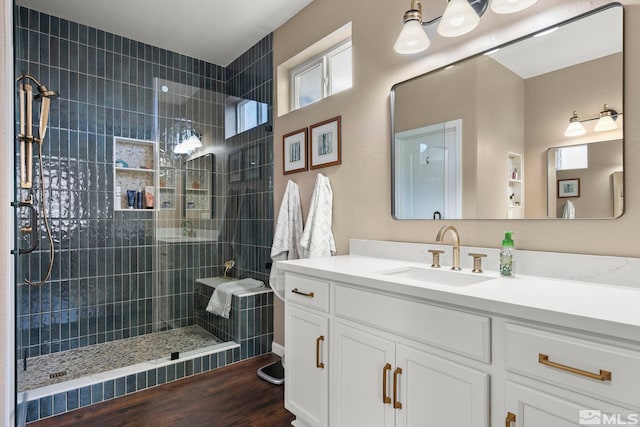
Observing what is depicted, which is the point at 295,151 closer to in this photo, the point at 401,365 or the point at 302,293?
the point at 302,293

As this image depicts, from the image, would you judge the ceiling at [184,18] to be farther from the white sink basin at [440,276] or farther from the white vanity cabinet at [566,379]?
the white vanity cabinet at [566,379]

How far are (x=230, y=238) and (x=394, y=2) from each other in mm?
2082

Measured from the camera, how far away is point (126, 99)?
3205 mm

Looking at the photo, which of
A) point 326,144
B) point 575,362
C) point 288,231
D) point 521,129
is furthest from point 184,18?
point 575,362

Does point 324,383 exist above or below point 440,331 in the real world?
below

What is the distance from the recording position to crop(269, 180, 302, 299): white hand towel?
8.55ft

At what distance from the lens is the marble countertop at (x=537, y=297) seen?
87 cm

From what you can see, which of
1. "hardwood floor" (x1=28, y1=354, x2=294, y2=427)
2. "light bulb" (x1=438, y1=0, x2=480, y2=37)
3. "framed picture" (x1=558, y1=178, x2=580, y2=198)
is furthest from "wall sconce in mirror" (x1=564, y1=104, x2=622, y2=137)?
"hardwood floor" (x1=28, y1=354, x2=294, y2=427)

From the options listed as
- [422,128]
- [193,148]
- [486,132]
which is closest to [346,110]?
[422,128]

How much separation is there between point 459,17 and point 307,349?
1666 mm

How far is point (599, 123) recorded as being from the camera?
131cm

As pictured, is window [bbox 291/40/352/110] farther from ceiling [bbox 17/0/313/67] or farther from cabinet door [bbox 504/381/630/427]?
cabinet door [bbox 504/381/630/427]

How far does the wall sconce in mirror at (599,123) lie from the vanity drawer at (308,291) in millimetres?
1190

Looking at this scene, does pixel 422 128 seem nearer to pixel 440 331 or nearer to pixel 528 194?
pixel 528 194
